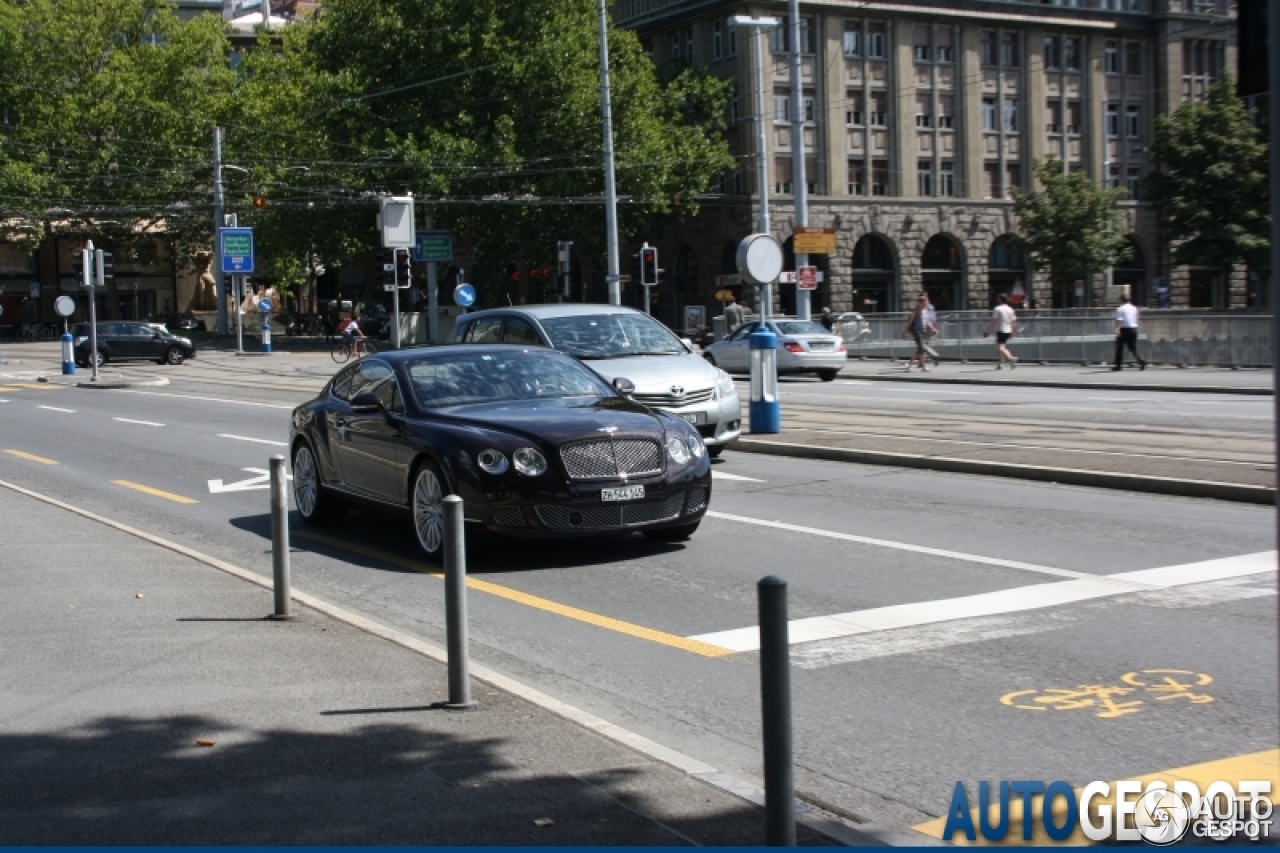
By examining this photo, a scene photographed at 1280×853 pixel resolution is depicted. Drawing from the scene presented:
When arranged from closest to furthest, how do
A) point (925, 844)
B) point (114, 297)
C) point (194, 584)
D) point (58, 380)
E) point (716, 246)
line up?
point (925, 844) → point (194, 584) → point (58, 380) → point (716, 246) → point (114, 297)

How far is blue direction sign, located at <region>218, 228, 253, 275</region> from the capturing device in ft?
177

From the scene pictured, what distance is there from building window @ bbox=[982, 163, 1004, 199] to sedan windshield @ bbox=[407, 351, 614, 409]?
5871cm

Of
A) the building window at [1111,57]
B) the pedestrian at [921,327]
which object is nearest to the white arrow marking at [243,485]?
the pedestrian at [921,327]

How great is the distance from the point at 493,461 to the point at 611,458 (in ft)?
2.58

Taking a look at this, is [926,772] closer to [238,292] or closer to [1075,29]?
[238,292]

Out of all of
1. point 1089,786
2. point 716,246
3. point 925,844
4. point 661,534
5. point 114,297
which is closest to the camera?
point 925,844

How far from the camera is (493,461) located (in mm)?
9906

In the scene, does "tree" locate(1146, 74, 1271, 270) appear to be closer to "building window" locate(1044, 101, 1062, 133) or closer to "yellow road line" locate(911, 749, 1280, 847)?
"building window" locate(1044, 101, 1062, 133)

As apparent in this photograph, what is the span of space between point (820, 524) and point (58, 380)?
35.0 m

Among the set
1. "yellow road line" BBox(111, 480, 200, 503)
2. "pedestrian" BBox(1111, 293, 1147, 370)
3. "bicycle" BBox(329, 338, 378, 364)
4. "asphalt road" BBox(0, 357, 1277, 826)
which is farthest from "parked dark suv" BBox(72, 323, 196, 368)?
"asphalt road" BBox(0, 357, 1277, 826)

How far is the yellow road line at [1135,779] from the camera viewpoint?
478 cm

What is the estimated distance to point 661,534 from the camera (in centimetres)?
1117

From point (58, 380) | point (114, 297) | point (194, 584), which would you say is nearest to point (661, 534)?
point (194, 584)

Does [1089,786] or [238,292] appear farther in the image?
[238,292]
